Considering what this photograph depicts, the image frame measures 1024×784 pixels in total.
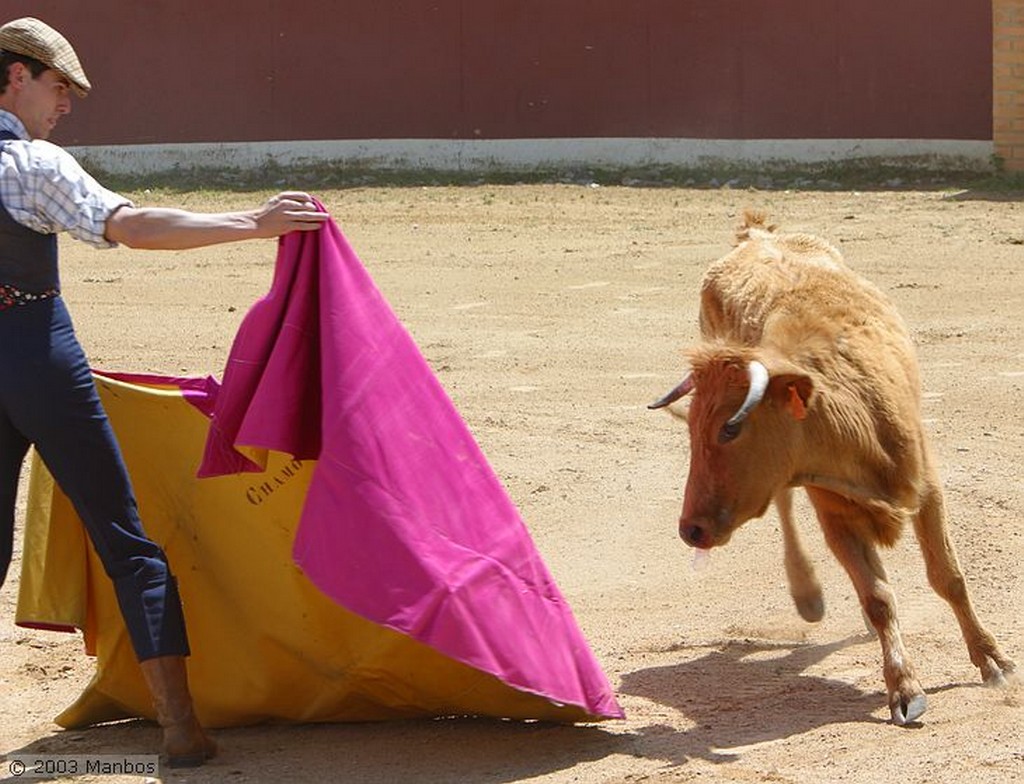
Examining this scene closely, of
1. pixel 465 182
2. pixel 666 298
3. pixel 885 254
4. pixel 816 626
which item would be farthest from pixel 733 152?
pixel 816 626

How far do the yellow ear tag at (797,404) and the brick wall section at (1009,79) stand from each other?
10.1 metres

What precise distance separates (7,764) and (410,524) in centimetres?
113

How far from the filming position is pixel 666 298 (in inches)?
382

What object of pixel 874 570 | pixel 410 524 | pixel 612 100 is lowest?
pixel 874 570

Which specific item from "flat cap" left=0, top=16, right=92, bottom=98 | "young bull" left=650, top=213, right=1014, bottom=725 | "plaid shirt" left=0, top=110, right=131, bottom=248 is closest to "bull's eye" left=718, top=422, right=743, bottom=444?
"young bull" left=650, top=213, right=1014, bottom=725

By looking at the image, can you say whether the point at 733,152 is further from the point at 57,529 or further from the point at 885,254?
the point at 57,529

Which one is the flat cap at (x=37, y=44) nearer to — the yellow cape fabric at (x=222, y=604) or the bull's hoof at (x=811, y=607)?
the yellow cape fabric at (x=222, y=604)

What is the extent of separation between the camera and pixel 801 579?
16.1ft

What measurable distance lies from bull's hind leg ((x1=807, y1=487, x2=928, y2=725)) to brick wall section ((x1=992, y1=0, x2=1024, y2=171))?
9.77 metres

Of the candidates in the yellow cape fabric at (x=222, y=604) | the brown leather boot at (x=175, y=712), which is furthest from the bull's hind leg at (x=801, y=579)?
the brown leather boot at (x=175, y=712)

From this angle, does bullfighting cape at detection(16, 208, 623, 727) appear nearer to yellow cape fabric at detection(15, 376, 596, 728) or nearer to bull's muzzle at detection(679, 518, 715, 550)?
yellow cape fabric at detection(15, 376, 596, 728)

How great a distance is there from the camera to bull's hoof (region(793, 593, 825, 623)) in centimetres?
488

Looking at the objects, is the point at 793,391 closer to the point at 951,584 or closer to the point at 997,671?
the point at 951,584

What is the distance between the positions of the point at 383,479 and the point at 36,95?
41.5 inches
